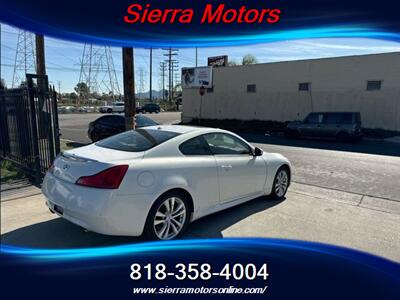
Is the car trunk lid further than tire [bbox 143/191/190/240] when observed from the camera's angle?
No

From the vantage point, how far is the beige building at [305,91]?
1842 cm

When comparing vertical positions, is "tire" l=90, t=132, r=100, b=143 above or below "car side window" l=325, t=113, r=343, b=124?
below

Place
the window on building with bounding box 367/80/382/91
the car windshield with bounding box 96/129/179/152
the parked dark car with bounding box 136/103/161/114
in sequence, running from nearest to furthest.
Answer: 1. the car windshield with bounding box 96/129/179/152
2. the window on building with bounding box 367/80/382/91
3. the parked dark car with bounding box 136/103/161/114

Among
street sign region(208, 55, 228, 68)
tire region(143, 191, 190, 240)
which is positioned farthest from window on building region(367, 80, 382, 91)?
tire region(143, 191, 190, 240)

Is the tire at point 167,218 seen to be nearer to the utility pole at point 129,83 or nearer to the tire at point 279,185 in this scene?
the tire at point 279,185

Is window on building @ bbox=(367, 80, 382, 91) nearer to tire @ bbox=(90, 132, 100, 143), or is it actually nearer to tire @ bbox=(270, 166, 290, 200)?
tire @ bbox=(90, 132, 100, 143)

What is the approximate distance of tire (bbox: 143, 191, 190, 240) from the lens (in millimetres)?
3730

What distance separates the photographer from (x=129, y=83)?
22.8ft

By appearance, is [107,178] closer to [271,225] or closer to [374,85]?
[271,225]

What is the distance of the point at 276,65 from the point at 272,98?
2214 mm

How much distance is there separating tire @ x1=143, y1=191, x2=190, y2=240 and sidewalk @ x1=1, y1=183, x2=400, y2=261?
0.79 ft

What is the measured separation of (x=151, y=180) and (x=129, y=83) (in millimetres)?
3820

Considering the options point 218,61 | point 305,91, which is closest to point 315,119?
point 305,91

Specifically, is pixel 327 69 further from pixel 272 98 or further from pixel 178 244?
pixel 178 244
